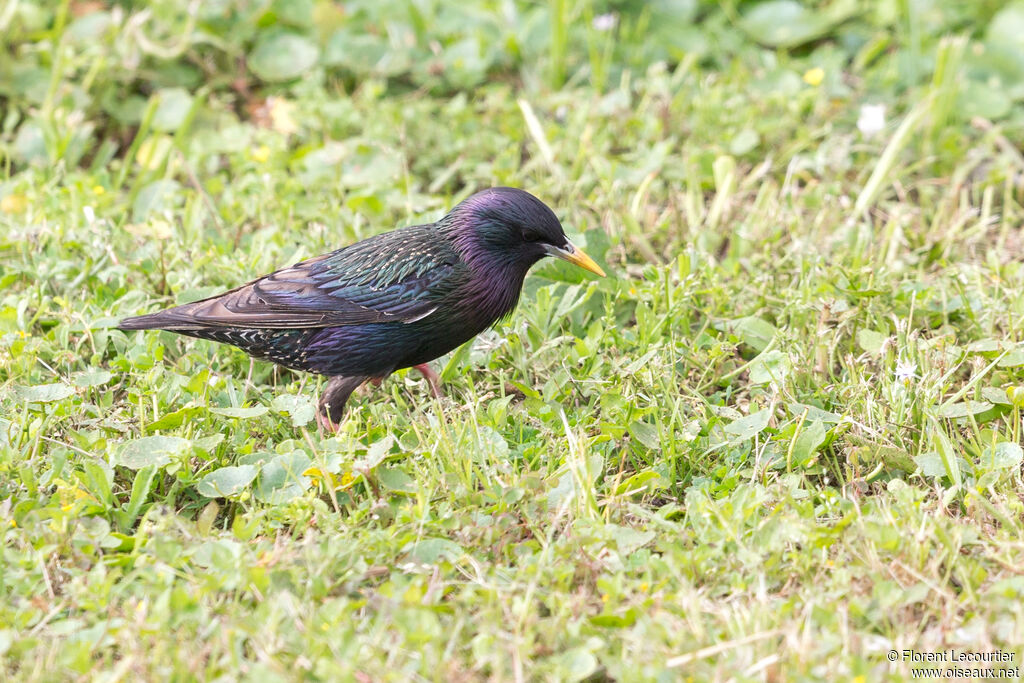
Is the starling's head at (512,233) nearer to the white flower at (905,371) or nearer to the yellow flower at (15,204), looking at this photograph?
the white flower at (905,371)

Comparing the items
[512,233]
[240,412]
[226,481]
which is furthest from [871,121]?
[226,481]

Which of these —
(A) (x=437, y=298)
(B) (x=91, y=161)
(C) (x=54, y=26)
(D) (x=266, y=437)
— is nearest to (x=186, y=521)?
(D) (x=266, y=437)

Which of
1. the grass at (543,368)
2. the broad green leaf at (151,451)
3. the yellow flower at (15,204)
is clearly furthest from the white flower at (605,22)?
the broad green leaf at (151,451)

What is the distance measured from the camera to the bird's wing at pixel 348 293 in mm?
3795

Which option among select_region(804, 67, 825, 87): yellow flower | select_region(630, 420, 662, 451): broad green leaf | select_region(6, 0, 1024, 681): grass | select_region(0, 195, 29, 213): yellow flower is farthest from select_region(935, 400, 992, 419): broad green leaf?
select_region(0, 195, 29, 213): yellow flower

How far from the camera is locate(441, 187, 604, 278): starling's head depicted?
3.88 m

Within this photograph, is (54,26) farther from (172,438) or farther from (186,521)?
(186,521)

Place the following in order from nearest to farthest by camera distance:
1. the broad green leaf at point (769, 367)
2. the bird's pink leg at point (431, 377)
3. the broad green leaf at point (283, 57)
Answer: the broad green leaf at point (769, 367), the bird's pink leg at point (431, 377), the broad green leaf at point (283, 57)

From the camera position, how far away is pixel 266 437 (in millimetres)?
3746

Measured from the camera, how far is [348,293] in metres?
3.86

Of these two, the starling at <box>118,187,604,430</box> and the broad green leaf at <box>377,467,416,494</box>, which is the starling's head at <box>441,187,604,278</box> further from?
the broad green leaf at <box>377,467,416,494</box>

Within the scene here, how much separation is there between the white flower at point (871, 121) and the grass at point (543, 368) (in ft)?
0.36

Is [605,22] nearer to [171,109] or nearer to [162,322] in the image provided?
[171,109]

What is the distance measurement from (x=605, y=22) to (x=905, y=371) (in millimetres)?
3264
